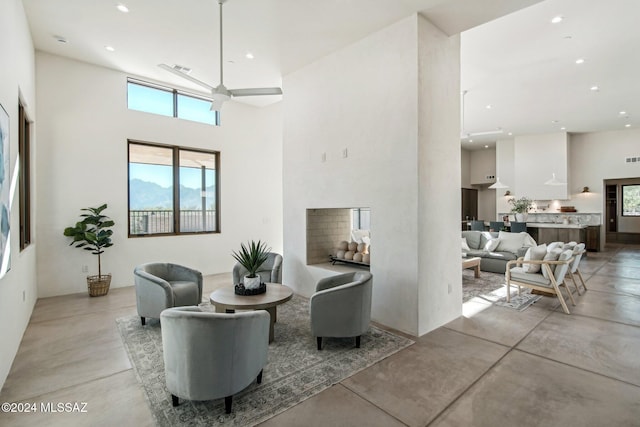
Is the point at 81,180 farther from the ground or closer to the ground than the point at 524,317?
farther from the ground

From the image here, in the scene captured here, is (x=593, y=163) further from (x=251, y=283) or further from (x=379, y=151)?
(x=251, y=283)

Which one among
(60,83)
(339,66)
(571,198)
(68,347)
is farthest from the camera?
(571,198)

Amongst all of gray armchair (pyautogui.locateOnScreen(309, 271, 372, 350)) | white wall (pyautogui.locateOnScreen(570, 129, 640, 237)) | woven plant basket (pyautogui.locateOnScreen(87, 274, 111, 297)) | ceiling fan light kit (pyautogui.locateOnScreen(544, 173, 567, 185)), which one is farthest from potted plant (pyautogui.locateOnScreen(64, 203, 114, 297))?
white wall (pyautogui.locateOnScreen(570, 129, 640, 237))

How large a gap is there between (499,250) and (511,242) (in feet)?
0.99

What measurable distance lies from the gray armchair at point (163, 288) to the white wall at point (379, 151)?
5.70 ft

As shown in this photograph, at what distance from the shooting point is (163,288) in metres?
3.69

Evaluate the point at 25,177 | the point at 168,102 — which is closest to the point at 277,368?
the point at 25,177

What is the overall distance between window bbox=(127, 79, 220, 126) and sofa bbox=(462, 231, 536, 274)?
21.1 feet

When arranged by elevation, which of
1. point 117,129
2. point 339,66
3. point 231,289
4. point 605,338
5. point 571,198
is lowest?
point 605,338

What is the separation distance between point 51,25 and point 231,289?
170 inches

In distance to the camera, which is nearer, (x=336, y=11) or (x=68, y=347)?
(x=68, y=347)

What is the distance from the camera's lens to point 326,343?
133 inches

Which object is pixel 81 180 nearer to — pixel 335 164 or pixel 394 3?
pixel 335 164

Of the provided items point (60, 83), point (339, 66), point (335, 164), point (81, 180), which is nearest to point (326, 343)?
point (335, 164)
